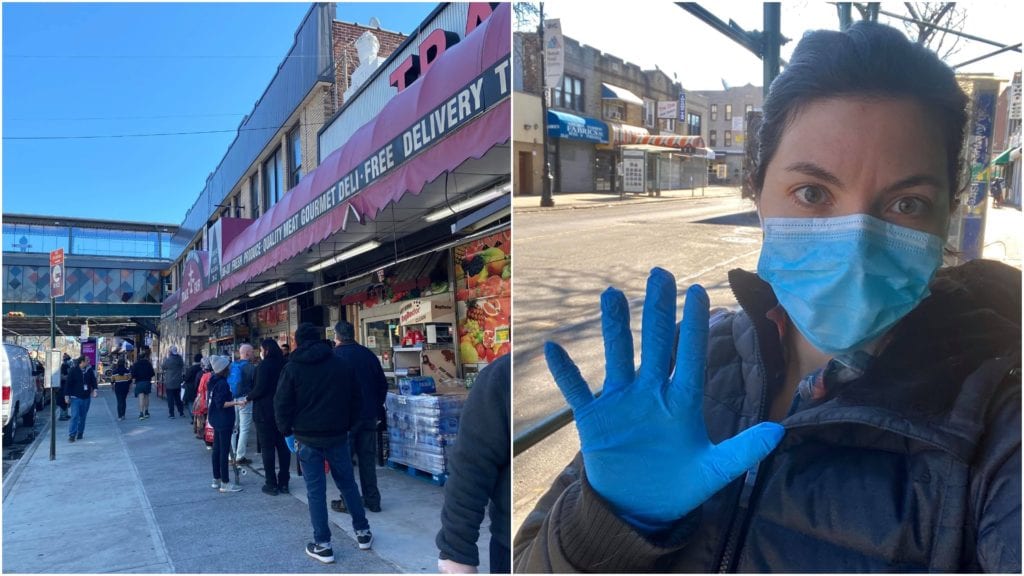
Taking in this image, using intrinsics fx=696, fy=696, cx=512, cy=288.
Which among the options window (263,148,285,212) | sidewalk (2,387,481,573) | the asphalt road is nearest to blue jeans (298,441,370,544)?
sidewalk (2,387,481,573)

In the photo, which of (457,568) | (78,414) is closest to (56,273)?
(78,414)

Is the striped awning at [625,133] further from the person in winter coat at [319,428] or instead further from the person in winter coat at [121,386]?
the person in winter coat at [121,386]

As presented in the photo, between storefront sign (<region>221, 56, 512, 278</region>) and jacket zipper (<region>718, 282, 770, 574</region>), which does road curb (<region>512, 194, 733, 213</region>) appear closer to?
jacket zipper (<region>718, 282, 770, 574</region>)

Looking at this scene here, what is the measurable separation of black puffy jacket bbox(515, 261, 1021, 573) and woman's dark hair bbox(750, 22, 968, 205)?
244 millimetres

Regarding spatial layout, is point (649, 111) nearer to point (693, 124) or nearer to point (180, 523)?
point (693, 124)

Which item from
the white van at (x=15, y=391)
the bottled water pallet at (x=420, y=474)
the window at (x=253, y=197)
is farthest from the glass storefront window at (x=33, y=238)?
the window at (x=253, y=197)

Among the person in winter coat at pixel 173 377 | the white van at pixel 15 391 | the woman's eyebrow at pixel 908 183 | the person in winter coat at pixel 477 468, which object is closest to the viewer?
the woman's eyebrow at pixel 908 183

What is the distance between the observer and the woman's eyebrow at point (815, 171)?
3.74 ft

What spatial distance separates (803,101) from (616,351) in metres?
0.52

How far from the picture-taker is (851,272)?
→ 3.76 ft

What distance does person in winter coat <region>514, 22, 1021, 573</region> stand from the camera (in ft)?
3.45

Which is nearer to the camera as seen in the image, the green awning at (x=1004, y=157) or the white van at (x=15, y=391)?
the green awning at (x=1004, y=157)

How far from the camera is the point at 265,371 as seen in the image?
6.11 m

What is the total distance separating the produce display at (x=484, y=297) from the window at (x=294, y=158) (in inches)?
230
